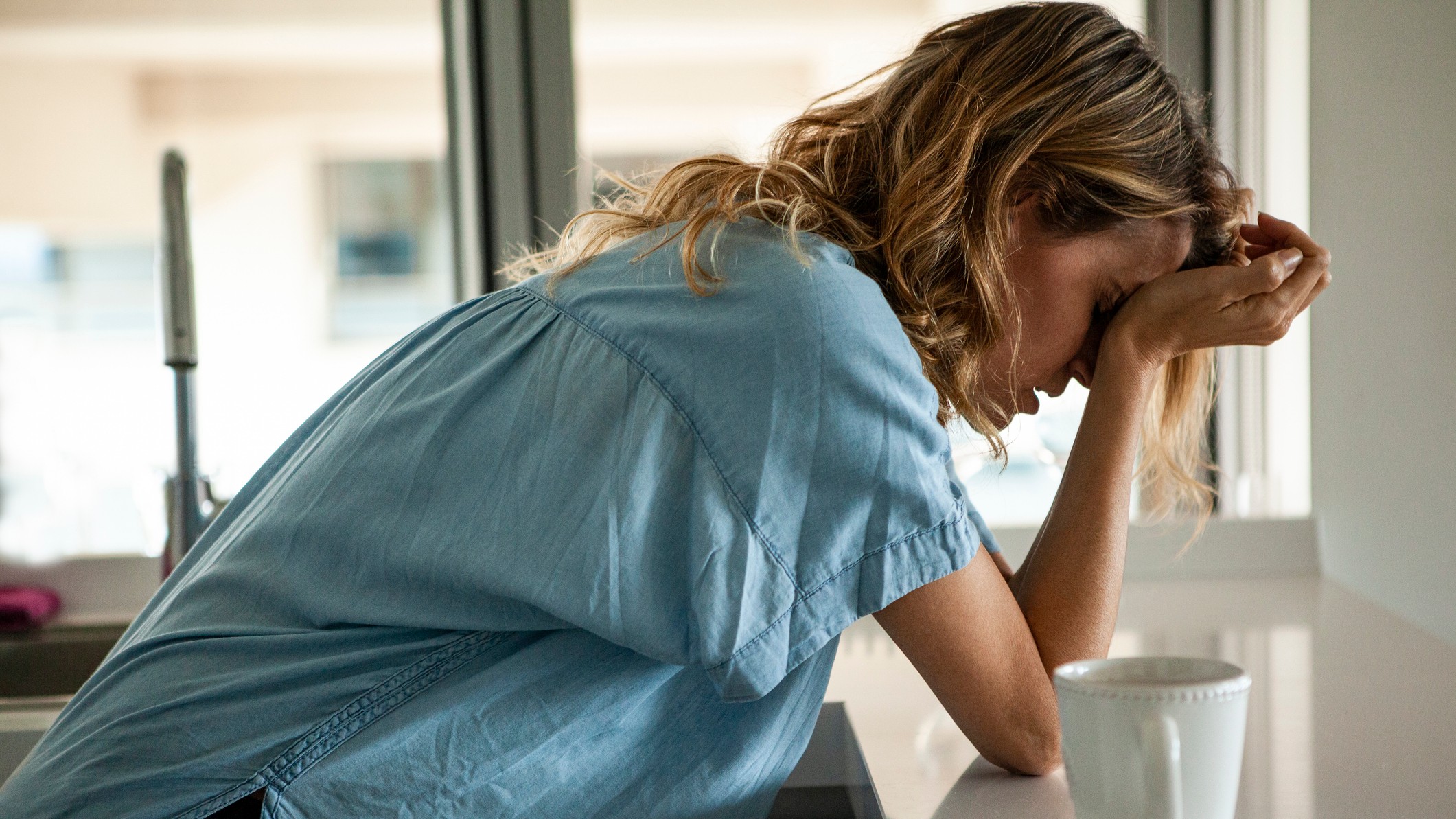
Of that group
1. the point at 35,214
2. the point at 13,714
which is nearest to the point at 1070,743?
the point at 13,714

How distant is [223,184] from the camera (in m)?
4.08

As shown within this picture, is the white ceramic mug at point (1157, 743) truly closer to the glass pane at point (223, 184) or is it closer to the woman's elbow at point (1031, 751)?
the woman's elbow at point (1031, 751)

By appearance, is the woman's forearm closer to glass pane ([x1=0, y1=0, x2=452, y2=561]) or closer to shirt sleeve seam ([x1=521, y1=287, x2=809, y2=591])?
shirt sleeve seam ([x1=521, y1=287, x2=809, y2=591])

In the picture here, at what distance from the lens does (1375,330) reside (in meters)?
1.30

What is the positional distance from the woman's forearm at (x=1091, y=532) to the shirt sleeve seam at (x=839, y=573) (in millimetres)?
186

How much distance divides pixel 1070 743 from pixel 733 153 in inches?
19.0

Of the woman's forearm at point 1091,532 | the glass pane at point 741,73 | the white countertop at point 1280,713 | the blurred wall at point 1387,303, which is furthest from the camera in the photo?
the glass pane at point 741,73

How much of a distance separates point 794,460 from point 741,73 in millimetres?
2644

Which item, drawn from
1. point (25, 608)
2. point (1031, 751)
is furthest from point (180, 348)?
point (1031, 751)

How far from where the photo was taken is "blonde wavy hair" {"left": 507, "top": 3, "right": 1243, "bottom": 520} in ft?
2.48

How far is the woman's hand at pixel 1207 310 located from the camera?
879 mm

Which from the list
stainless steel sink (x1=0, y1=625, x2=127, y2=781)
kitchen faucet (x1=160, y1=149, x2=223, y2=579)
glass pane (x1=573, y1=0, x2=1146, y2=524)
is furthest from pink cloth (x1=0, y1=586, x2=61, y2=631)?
glass pane (x1=573, y1=0, x2=1146, y2=524)

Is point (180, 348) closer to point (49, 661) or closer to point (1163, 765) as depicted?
point (49, 661)

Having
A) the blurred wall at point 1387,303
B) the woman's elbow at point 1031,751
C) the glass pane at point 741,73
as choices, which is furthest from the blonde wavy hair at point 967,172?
the glass pane at point 741,73
